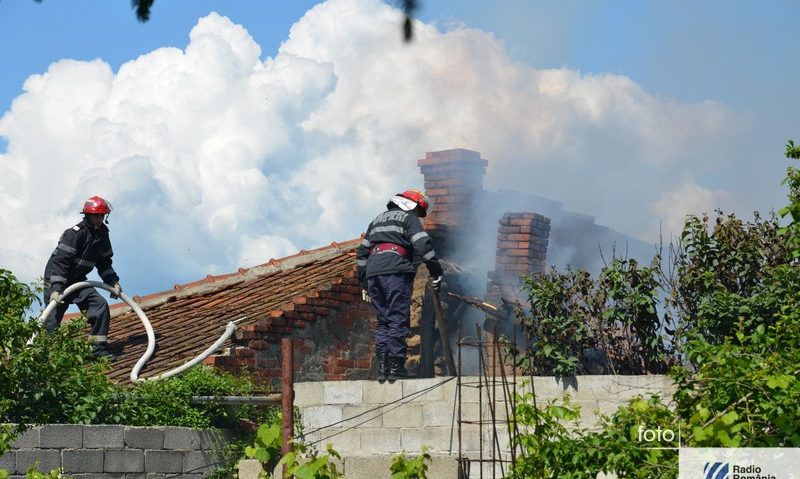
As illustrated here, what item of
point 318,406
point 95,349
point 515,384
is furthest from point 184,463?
point 515,384

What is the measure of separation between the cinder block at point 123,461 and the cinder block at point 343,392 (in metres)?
1.75

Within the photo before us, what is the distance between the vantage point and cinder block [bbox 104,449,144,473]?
11.2 metres

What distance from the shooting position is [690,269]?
11375 mm

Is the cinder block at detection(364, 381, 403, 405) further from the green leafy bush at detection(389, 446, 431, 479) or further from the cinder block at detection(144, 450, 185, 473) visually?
the cinder block at detection(144, 450, 185, 473)

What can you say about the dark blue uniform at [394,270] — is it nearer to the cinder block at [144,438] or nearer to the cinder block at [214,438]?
the cinder block at [214,438]

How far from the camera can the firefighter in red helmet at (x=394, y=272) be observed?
36.6ft

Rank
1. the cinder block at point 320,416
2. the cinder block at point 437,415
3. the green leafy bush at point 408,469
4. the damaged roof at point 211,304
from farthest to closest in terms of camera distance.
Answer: the damaged roof at point 211,304 < the cinder block at point 320,416 < the cinder block at point 437,415 < the green leafy bush at point 408,469

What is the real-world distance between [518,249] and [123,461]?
5.74 m

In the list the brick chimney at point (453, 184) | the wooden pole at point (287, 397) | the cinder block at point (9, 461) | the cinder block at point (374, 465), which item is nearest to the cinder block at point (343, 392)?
the cinder block at point (374, 465)

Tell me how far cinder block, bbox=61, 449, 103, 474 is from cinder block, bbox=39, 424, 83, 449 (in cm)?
6

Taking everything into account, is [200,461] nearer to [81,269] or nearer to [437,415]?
[437,415]

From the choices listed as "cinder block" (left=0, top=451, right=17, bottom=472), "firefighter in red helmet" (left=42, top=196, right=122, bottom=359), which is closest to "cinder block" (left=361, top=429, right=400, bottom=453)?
"cinder block" (left=0, top=451, right=17, bottom=472)

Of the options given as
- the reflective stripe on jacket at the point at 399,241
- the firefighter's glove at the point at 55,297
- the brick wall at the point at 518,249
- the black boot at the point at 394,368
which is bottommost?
the black boot at the point at 394,368

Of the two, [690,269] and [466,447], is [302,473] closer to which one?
[466,447]
